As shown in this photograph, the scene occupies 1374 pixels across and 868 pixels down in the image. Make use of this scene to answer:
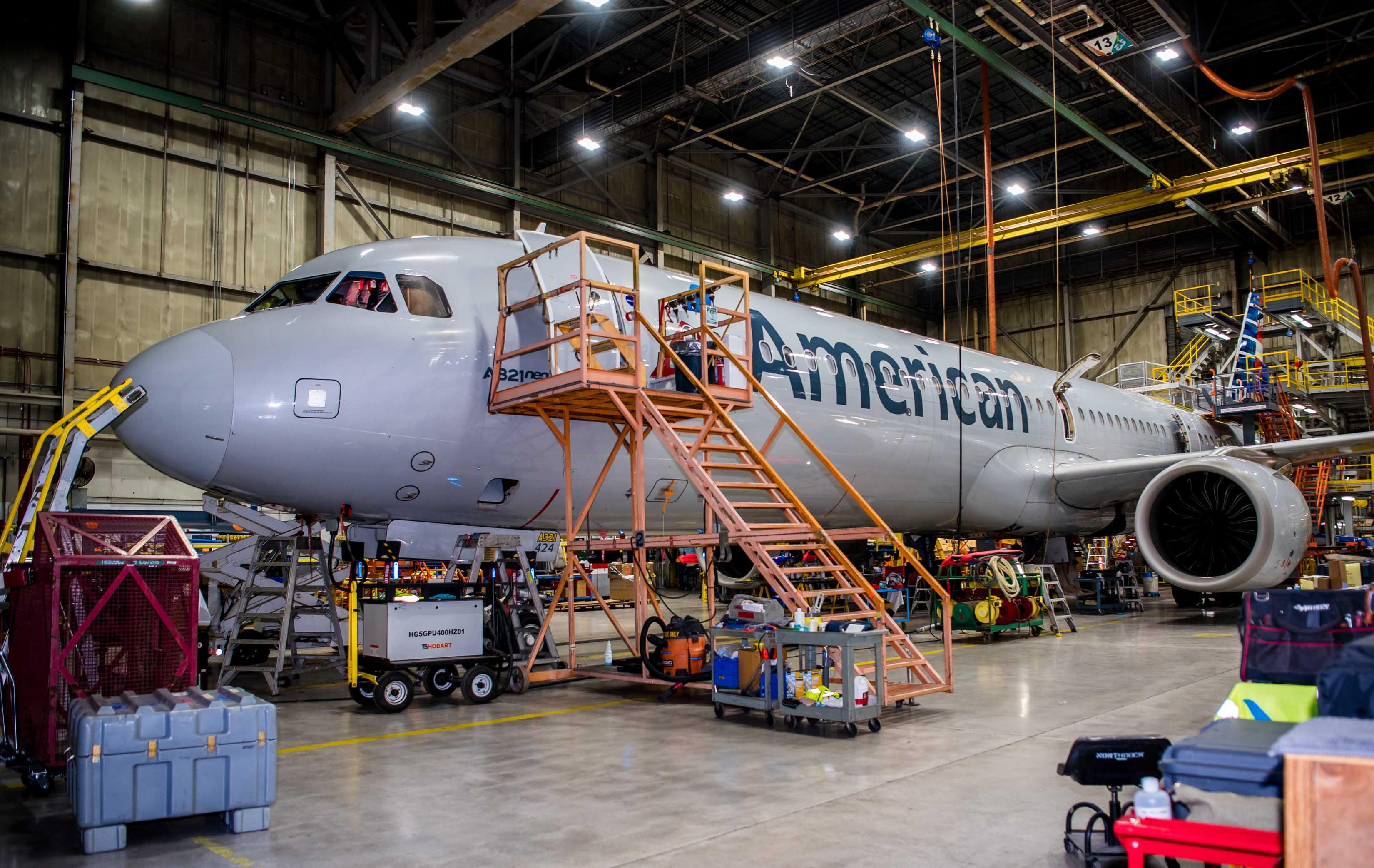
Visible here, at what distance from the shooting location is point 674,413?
8.87m

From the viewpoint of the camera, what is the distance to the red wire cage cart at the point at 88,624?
210 inches

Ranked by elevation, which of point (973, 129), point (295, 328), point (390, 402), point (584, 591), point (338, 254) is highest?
point (973, 129)

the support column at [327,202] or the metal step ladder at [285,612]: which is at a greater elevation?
the support column at [327,202]

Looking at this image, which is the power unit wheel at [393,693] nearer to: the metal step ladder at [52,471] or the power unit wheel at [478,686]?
the power unit wheel at [478,686]

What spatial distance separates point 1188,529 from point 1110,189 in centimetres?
2259

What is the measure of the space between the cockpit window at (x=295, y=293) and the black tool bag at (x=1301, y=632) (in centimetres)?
715

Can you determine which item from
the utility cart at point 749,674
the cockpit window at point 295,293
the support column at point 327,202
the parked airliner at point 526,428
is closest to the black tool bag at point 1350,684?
the utility cart at point 749,674

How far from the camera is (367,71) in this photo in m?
19.1

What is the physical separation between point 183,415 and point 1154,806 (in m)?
6.59

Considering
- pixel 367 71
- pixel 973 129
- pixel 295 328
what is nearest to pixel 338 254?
pixel 295 328

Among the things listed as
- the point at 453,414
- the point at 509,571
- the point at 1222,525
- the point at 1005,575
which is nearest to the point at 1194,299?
the point at 1222,525

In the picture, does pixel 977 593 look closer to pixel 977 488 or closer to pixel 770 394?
pixel 977 488

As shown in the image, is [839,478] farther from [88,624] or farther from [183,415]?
[88,624]

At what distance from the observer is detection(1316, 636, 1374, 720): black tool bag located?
272 cm
